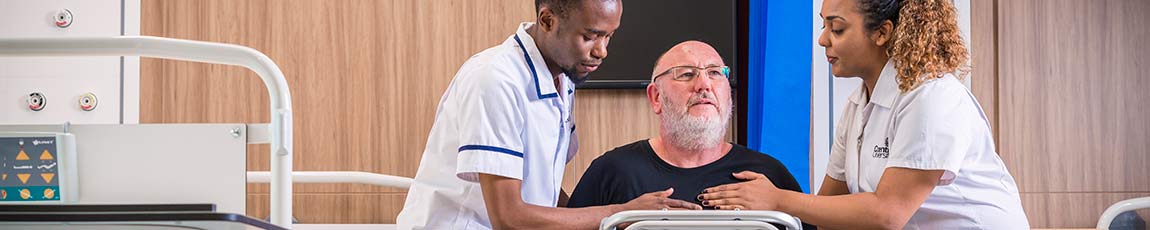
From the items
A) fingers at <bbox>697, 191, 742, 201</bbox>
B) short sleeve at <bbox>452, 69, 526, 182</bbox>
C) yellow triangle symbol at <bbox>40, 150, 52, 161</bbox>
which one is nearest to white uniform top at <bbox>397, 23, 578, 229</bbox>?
short sleeve at <bbox>452, 69, 526, 182</bbox>

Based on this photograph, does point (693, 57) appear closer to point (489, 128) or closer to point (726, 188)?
point (726, 188)

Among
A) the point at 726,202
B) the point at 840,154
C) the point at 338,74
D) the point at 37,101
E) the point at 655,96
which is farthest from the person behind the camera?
the point at 338,74

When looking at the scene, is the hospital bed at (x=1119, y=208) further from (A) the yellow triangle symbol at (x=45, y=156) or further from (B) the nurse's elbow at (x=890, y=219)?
(A) the yellow triangle symbol at (x=45, y=156)

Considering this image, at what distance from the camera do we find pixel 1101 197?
4.23 meters

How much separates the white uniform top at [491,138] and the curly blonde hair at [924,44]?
71 cm

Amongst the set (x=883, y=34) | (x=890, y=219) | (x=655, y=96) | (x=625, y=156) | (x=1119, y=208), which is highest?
(x=883, y=34)

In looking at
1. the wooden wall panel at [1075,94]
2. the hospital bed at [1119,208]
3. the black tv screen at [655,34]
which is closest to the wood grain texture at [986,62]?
the wooden wall panel at [1075,94]

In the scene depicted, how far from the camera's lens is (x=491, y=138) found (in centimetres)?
217

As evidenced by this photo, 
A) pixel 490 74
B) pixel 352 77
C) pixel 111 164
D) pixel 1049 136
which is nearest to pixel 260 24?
pixel 352 77

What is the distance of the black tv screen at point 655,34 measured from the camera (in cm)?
430

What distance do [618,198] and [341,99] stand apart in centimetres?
206

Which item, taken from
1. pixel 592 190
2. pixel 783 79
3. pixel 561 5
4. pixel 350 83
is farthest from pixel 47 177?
pixel 783 79

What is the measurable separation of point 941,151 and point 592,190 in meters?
0.90

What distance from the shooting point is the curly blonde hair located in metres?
2.19
